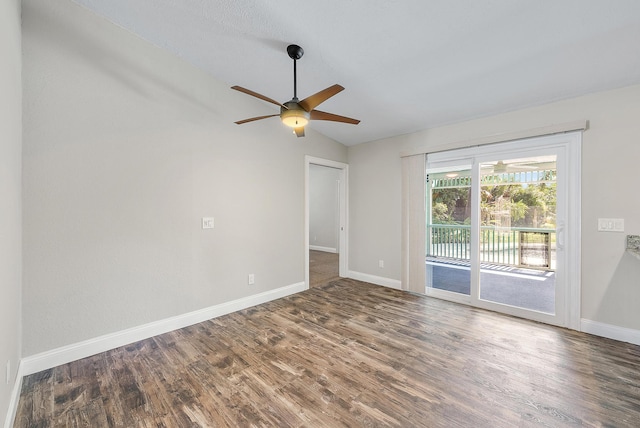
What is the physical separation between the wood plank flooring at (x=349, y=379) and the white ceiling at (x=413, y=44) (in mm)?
2532

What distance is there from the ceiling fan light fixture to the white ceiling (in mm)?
729

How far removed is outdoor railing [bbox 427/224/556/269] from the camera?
306 centimetres

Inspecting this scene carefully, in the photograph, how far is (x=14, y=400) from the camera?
1.74 metres

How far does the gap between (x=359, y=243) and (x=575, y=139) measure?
3.09 m

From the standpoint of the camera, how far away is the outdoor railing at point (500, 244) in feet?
10.1

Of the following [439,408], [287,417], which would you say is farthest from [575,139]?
[287,417]

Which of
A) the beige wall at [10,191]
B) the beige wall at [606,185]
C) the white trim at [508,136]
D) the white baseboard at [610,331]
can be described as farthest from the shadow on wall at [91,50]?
the white baseboard at [610,331]

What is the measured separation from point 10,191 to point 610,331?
5125 mm

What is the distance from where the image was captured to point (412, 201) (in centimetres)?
398

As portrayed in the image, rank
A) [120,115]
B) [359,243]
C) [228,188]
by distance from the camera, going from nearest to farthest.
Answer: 1. [120,115]
2. [228,188]
3. [359,243]

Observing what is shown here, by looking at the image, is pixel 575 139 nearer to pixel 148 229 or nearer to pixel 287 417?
pixel 287 417

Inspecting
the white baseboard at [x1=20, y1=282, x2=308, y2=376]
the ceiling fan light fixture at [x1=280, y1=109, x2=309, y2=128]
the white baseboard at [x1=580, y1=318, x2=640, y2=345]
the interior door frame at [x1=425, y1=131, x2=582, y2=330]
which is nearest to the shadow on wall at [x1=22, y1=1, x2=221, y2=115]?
the ceiling fan light fixture at [x1=280, y1=109, x2=309, y2=128]

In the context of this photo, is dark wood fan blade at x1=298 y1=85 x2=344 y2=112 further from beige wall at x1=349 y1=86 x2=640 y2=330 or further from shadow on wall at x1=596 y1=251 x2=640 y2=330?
shadow on wall at x1=596 y1=251 x2=640 y2=330

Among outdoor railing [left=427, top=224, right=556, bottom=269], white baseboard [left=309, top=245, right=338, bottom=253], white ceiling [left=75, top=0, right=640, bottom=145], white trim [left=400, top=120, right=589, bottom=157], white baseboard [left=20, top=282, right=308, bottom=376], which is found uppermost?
white ceiling [left=75, top=0, right=640, bottom=145]
